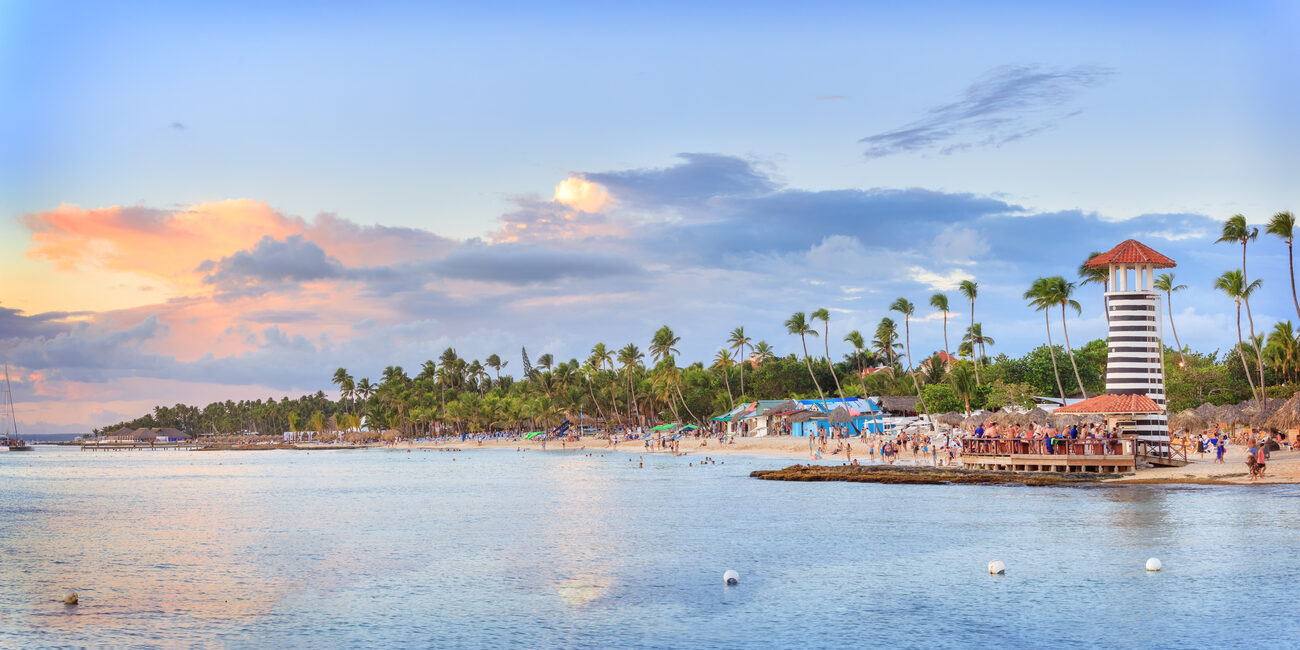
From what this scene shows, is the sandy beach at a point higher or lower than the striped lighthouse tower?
lower

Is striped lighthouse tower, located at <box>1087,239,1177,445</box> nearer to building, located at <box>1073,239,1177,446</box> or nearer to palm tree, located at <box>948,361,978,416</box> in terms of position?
building, located at <box>1073,239,1177,446</box>

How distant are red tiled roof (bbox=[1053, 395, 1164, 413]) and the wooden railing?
1.60 meters

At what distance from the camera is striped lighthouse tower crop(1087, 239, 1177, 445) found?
4766 centimetres

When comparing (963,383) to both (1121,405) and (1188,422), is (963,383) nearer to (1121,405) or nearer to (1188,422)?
(1188,422)

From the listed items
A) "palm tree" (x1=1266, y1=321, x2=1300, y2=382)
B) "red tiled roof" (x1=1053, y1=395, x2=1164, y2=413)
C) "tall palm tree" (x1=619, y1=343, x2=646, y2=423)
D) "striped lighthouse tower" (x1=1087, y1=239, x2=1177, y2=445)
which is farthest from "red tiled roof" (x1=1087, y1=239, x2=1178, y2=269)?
"tall palm tree" (x1=619, y1=343, x2=646, y2=423)

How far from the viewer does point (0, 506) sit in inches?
2058

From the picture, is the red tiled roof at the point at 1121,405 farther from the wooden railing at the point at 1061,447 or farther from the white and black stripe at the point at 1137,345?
the wooden railing at the point at 1061,447

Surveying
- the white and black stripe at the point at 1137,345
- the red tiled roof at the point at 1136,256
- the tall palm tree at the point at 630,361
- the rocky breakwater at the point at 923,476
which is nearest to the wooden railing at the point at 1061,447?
the rocky breakwater at the point at 923,476

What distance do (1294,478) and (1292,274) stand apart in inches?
937

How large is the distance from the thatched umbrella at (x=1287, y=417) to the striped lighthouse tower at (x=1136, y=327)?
10774mm

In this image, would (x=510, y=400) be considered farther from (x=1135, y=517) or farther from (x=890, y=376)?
(x=1135, y=517)

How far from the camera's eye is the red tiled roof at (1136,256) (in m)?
47.2

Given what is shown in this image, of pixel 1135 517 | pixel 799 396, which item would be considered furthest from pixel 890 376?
pixel 1135 517

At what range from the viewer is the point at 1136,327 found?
157 ft
